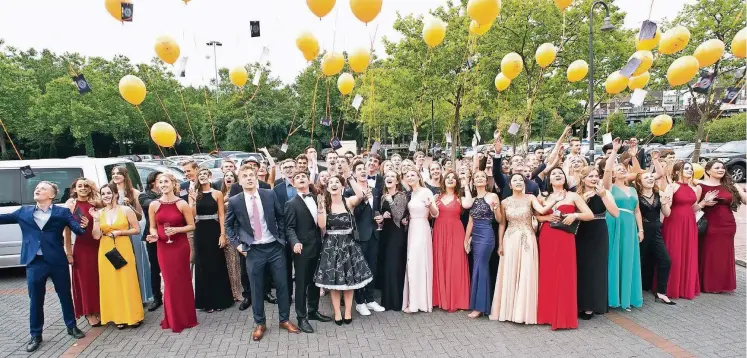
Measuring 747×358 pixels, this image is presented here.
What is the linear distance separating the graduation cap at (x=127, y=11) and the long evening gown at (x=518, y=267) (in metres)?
5.49

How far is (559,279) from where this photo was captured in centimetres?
482

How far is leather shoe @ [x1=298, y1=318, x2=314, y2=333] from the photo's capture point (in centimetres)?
498

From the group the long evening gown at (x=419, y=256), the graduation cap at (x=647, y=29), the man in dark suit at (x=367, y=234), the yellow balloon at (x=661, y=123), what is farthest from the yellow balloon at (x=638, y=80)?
the man in dark suit at (x=367, y=234)

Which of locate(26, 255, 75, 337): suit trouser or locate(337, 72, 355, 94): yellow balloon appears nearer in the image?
locate(26, 255, 75, 337): suit trouser

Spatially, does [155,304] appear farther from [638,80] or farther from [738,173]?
[738,173]

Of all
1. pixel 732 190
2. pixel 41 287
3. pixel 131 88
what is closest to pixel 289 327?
pixel 41 287

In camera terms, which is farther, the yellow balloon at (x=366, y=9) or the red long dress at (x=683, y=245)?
the yellow balloon at (x=366, y=9)

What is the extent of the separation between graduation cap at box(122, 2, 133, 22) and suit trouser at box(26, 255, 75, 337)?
3248mm

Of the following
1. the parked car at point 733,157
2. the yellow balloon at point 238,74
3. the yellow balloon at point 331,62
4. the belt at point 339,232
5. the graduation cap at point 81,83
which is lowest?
the belt at point 339,232

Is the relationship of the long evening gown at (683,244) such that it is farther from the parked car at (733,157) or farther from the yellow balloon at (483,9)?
the parked car at (733,157)

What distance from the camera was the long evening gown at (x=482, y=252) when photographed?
525 cm

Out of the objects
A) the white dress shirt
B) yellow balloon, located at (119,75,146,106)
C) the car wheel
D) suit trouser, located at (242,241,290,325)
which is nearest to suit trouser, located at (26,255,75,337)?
suit trouser, located at (242,241,290,325)

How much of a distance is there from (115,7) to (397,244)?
4946 millimetres

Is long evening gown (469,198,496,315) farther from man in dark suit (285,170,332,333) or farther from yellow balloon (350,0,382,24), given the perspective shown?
yellow balloon (350,0,382,24)
